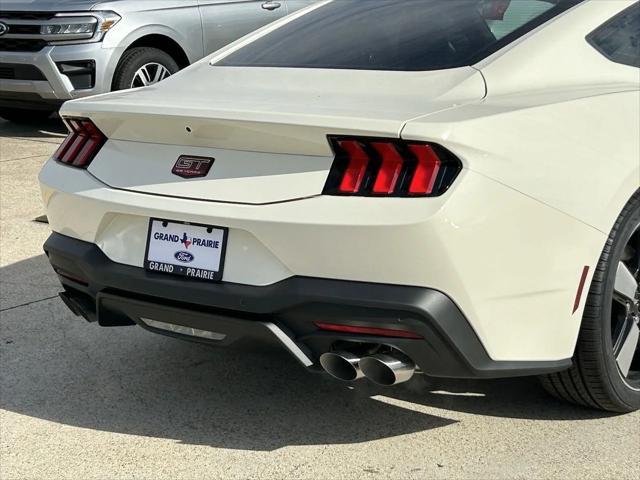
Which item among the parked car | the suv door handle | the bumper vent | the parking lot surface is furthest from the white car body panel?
the suv door handle

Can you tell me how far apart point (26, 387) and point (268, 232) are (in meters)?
1.46

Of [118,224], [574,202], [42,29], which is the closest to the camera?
[574,202]

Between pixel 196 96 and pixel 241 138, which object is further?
pixel 196 96

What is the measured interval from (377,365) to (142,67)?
20.4 feet

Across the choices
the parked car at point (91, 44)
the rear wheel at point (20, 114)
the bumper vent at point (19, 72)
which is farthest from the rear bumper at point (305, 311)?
the rear wheel at point (20, 114)

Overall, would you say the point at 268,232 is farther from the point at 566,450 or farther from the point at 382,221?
the point at 566,450

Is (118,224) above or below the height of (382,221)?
below

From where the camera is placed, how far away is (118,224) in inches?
127

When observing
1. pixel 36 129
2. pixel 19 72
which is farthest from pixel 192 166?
pixel 36 129

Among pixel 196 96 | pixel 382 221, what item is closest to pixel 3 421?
pixel 196 96

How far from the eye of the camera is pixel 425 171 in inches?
109

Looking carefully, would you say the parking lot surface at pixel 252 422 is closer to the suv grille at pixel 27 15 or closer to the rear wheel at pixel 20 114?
the suv grille at pixel 27 15

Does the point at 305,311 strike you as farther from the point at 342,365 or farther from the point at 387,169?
the point at 387,169

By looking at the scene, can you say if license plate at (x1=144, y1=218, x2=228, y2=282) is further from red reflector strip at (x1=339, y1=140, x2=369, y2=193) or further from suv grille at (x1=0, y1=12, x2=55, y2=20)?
suv grille at (x1=0, y1=12, x2=55, y2=20)
